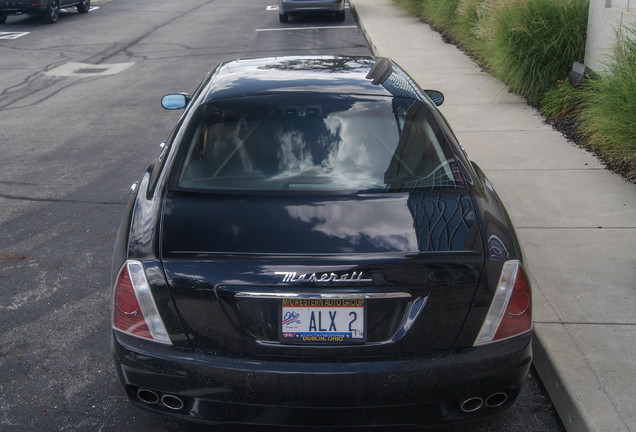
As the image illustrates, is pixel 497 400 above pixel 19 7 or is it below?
above

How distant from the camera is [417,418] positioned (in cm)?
299

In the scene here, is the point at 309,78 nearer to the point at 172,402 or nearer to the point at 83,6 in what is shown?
the point at 172,402

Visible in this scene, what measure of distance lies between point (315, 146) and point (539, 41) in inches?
283

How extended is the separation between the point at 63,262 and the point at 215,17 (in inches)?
758

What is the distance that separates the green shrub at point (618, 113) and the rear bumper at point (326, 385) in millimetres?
4548

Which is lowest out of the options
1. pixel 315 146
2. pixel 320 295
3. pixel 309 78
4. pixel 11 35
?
pixel 11 35

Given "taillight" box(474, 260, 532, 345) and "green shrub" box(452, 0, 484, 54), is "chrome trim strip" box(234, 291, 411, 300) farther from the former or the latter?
"green shrub" box(452, 0, 484, 54)

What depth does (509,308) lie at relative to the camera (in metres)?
3.04

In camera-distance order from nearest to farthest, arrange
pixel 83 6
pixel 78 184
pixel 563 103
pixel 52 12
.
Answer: pixel 78 184 → pixel 563 103 → pixel 52 12 → pixel 83 6

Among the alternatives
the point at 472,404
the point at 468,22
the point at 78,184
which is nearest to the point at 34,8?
the point at 468,22

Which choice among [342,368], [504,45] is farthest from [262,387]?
[504,45]

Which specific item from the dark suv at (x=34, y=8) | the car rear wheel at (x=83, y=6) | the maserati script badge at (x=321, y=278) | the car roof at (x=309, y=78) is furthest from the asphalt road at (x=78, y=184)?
the car rear wheel at (x=83, y=6)

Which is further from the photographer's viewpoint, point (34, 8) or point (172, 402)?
point (34, 8)

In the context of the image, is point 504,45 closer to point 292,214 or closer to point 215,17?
point 292,214
